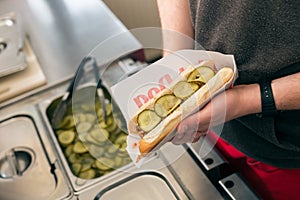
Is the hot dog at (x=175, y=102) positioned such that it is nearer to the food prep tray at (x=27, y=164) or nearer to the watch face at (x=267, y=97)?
the watch face at (x=267, y=97)

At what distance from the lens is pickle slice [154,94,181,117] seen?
712 millimetres

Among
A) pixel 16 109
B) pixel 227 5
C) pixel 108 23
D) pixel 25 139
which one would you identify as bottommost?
pixel 227 5

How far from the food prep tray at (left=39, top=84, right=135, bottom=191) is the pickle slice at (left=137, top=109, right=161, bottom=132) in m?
0.20

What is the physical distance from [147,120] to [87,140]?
0.28m

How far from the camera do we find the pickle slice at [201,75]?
724mm

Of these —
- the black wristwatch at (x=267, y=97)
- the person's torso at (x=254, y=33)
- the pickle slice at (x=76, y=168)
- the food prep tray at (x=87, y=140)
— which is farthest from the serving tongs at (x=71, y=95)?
the black wristwatch at (x=267, y=97)

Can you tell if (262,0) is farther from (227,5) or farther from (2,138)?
(2,138)

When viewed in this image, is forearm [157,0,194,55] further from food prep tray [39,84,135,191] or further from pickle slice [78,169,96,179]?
pickle slice [78,169,96,179]

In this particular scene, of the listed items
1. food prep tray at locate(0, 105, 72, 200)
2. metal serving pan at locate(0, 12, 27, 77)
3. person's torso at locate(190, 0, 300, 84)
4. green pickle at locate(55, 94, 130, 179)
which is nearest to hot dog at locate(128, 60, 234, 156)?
person's torso at locate(190, 0, 300, 84)

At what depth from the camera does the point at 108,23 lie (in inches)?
57.2

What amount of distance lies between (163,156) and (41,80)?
486mm

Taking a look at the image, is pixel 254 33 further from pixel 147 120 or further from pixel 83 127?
pixel 83 127

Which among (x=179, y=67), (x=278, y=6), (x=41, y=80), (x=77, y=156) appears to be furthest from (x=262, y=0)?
(x=41, y=80)

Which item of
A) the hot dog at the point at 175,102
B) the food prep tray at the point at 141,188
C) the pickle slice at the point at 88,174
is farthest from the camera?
the pickle slice at the point at 88,174
